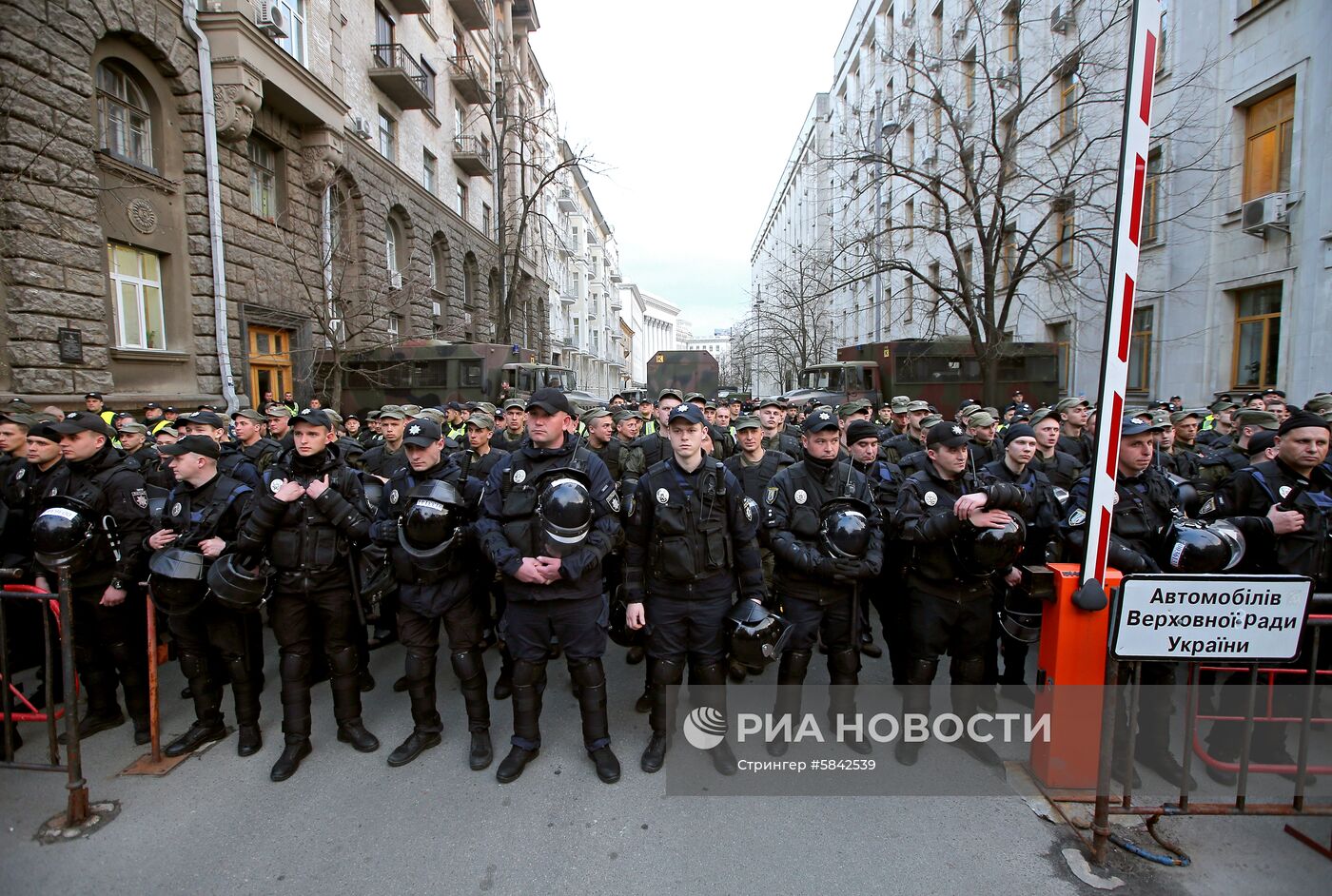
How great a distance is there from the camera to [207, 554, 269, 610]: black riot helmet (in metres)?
3.51

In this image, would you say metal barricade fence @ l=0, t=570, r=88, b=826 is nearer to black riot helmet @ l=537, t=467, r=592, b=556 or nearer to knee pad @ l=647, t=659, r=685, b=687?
black riot helmet @ l=537, t=467, r=592, b=556

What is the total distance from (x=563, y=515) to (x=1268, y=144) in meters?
17.0

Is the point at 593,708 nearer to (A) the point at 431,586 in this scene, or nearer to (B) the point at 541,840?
(B) the point at 541,840

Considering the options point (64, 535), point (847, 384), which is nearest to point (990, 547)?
point (64, 535)

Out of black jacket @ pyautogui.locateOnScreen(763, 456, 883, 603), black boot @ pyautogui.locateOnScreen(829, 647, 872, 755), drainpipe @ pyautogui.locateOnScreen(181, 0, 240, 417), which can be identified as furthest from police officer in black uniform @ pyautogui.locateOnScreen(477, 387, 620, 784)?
drainpipe @ pyautogui.locateOnScreen(181, 0, 240, 417)

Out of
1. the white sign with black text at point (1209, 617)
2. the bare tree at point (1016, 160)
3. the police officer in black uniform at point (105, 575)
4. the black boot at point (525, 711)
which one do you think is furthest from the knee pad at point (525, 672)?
the bare tree at point (1016, 160)

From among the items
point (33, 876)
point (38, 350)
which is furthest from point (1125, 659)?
point (38, 350)

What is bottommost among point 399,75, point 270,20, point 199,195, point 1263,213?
point 1263,213

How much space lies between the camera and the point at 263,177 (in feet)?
48.2

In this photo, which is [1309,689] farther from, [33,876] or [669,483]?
[33,876]

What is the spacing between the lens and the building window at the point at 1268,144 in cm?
1231

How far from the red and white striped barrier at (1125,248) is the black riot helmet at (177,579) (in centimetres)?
476

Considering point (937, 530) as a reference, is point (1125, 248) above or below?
above

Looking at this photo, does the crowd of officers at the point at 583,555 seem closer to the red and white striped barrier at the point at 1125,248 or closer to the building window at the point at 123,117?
the red and white striped barrier at the point at 1125,248
